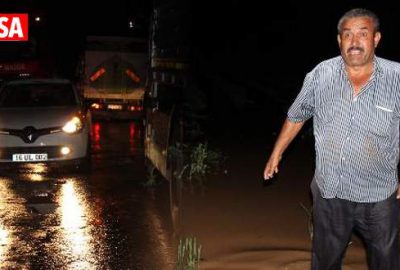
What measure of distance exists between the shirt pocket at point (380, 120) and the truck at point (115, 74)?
16884 mm

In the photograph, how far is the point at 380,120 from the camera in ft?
14.2

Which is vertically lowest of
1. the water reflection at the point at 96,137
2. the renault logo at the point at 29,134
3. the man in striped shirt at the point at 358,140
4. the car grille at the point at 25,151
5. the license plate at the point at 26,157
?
the water reflection at the point at 96,137

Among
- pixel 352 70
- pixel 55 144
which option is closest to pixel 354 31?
pixel 352 70

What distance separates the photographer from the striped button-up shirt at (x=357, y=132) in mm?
4332

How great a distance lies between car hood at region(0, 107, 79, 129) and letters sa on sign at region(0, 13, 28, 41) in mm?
14489

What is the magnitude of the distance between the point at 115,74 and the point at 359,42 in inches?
674

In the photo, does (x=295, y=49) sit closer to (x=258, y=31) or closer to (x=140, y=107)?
(x=258, y=31)

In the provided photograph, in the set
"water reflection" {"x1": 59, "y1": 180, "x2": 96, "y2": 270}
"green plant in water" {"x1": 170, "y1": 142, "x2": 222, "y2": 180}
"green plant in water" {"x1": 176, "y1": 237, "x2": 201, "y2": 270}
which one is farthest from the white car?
"green plant in water" {"x1": 176, "y1": 237, "x2": 201, "y2": 270}

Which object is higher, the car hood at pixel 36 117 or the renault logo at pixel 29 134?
the car hood at pixel 36 117

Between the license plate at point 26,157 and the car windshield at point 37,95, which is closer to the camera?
the license plate at point 26,157

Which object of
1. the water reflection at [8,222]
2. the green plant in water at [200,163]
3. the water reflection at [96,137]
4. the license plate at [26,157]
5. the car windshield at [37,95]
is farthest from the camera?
the water reflection at [96,137]

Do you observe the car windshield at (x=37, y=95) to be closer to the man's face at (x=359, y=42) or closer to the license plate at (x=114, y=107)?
the license plate at (x=114, y=107)

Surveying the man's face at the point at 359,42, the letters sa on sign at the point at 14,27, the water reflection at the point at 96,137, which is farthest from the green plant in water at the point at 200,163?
the letters sa on sign at the point at 14,27

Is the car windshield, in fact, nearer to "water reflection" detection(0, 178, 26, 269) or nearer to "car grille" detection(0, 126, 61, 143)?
"car grille" detection(0, 126, 61, 143)
